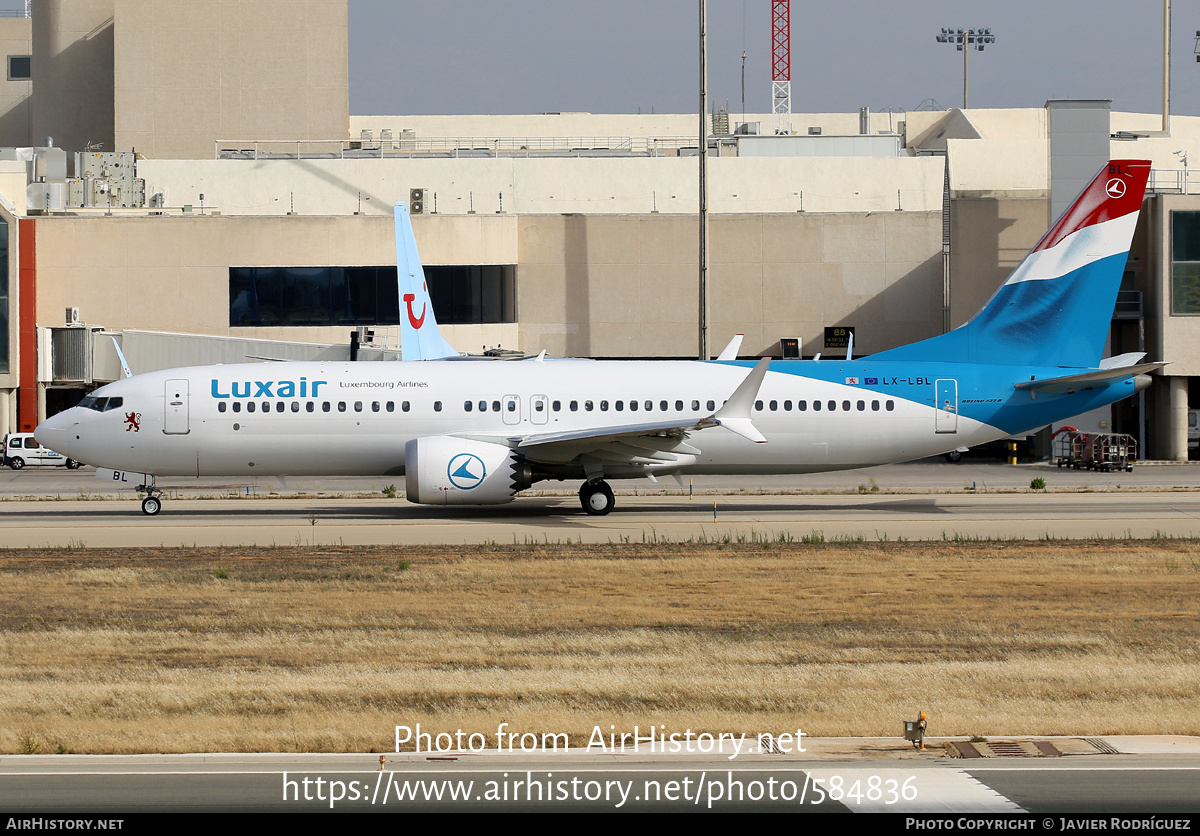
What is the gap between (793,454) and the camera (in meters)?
33.5

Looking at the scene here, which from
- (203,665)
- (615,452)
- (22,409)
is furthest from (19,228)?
(203,665)

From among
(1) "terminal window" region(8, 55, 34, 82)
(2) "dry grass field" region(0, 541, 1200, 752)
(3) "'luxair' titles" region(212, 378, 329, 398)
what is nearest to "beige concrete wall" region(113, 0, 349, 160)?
(1) "terminal window" region(8, 55, 34, 82)

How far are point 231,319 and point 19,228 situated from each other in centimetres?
1027

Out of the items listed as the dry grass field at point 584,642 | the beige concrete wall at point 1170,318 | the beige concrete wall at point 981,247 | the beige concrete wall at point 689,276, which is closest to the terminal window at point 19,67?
the beige concrete wall at point 689,276

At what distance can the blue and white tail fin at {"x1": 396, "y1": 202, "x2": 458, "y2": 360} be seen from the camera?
52.0 meters

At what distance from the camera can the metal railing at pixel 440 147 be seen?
70750mm

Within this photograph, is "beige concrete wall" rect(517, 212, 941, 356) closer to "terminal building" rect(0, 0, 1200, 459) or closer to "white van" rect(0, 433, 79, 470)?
"terminal building" rect(0, 0, 1200, 459)

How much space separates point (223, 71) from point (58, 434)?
160ft

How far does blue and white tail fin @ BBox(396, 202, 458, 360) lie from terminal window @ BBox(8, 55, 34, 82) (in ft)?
193

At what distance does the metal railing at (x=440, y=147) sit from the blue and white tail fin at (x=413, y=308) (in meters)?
16.9

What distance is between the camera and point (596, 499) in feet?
107

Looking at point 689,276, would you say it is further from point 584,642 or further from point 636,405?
point 584,642

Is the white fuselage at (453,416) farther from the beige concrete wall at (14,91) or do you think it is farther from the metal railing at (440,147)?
the beige concrete wall at (14,91)

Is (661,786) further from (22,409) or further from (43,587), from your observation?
(22,409)
